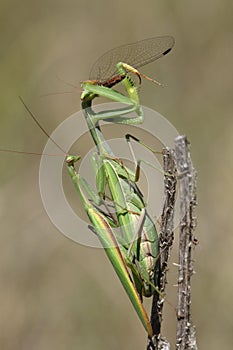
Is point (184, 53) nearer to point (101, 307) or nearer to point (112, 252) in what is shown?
point (101, 307)

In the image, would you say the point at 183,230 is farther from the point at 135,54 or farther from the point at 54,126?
the point at 54,126

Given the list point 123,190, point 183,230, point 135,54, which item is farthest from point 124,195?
point 135,54

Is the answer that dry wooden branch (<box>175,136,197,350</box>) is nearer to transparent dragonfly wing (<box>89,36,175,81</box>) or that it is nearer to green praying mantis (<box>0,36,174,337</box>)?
green praying mantis (<box>0,36,174,337</box>)

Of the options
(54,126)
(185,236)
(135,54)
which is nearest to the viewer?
(185,236)

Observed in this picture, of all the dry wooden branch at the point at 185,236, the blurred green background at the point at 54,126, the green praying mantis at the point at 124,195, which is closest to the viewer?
the dry wooden branch at the point at 185,236

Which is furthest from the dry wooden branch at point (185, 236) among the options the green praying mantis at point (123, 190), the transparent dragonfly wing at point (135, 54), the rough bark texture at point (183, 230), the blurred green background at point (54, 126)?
the blurred green background at point (54, 126)

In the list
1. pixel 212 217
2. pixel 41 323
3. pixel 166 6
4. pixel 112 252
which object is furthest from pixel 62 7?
pixel 112 252

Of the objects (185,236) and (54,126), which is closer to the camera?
Result: (185,236)

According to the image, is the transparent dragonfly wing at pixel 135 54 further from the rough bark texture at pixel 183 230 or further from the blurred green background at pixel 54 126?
the blurred green background at pixel 54 126
